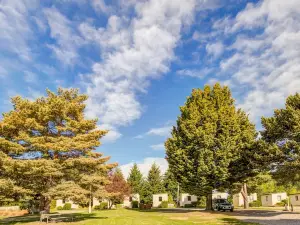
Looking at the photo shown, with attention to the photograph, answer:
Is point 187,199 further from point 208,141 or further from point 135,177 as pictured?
point 208,141

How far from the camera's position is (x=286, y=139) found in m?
25.4

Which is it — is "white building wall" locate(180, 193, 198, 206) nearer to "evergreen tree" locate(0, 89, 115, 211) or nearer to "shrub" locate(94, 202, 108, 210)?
"shrub" locate(94, 202, 108, 210)

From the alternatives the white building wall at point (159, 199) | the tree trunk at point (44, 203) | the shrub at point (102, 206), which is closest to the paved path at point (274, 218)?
the tree trunk at point (44, 203)

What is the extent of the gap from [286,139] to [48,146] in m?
21.8

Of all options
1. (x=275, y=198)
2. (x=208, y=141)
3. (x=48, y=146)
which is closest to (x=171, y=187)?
(x=275, y=198)

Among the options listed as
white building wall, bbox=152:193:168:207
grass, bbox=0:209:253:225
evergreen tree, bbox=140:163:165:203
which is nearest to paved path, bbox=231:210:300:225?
grass, bbox=0:209:253:225

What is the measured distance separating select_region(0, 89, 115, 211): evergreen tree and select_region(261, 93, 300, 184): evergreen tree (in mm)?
16125

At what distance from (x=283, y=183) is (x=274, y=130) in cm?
491

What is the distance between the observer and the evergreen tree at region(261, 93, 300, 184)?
77.2ft

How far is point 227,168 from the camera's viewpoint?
31422mm

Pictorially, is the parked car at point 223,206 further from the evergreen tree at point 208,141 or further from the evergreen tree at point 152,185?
the evergreen tree at point 152,185

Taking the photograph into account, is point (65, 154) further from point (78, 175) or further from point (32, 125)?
point (32, 125)

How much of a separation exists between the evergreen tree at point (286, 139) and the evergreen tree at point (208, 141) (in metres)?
4.15

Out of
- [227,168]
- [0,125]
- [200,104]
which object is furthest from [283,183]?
[0,125]
